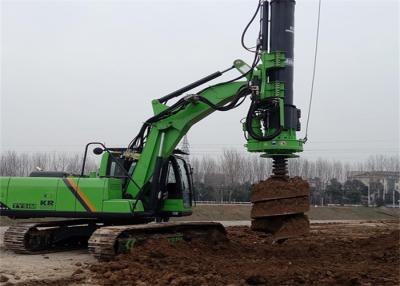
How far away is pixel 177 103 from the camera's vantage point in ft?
36.7

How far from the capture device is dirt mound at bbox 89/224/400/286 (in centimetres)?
732

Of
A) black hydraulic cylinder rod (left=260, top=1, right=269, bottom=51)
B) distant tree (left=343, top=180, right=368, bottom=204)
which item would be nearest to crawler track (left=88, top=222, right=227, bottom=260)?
black hydraulic cylinder rod (left=260, top=1, right=269, bottom=51)

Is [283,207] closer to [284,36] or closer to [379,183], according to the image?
[284,36]

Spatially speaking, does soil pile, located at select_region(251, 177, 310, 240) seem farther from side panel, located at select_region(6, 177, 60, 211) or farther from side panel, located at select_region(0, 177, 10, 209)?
side panel, located at select_region(0, 177, 10, 209)

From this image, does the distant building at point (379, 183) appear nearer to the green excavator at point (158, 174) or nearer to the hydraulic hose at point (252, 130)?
the green excavator at point (158, 174)

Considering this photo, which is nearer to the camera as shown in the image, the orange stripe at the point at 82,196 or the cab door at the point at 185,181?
the orange stripe at the point at 82,196

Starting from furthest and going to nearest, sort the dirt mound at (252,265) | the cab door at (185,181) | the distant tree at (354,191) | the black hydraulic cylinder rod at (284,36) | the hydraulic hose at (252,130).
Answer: the distant tree at (354,191), the cab door at (185,181), the black hydraulic cylinder rod at (284,36), the hydraulic hose at (252,130), the dirt mound at (252,265)

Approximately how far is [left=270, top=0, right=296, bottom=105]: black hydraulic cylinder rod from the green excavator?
20 millimetres

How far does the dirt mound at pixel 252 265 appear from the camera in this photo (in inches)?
288

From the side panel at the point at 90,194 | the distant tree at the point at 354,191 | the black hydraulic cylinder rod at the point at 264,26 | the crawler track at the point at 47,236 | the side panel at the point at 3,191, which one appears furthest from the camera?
the distant tree at the point at 354,191

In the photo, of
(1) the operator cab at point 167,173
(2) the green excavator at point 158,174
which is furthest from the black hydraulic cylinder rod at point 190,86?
(1) the operator cab at point 167,173

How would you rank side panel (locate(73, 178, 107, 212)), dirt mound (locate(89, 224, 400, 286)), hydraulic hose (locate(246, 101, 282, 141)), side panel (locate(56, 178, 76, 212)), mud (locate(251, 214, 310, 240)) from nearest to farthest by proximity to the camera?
dirt mound (locate(89, 224, 400, 286)) < mud (locate(251, 214, 310, 240)) < hydraulic hose (locate(246, 101, 282, 141)) < side panel (locate(73, 178, 107, 212)) < side panel (locate(56, 178, 76, 212))

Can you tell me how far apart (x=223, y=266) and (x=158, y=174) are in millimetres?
3382

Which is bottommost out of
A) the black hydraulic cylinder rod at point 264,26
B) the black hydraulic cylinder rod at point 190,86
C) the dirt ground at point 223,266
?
the dirt ground at point 223,266
